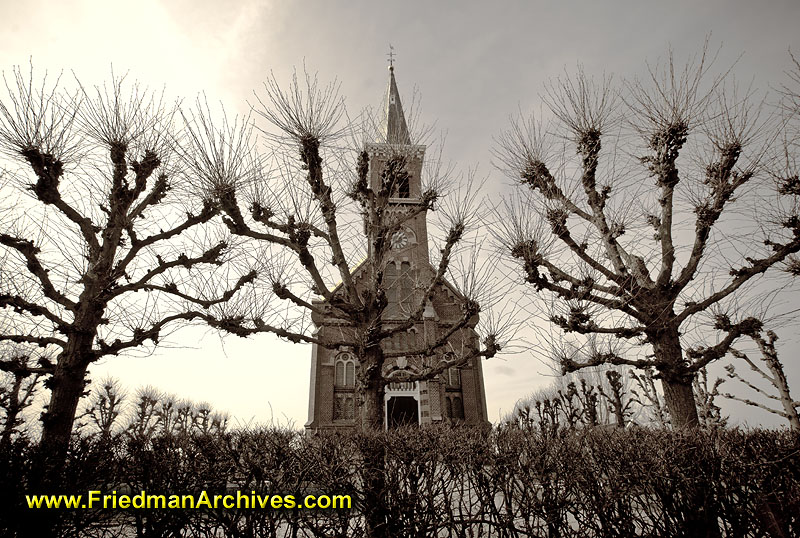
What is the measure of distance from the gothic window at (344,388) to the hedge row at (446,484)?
18.3 metres

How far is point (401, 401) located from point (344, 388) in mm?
3832

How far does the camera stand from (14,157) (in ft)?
26.7

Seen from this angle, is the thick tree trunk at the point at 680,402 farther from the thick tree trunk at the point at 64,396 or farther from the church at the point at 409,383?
the church at the point at 409,383

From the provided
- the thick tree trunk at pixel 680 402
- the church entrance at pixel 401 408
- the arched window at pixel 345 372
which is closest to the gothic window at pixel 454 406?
the church entrance at pixel 401 408

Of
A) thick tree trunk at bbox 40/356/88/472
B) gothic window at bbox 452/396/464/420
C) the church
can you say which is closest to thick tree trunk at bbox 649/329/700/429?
thick tree trunk at bbox 40/356/88/472

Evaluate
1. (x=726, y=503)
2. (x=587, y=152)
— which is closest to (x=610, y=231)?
(x=587, y=152)

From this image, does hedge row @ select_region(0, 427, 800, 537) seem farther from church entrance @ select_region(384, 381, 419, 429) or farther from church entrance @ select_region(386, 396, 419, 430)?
church entrance @ select_region(386, 396, 419, 430)

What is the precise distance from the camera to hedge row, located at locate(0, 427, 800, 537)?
3717 millimetres

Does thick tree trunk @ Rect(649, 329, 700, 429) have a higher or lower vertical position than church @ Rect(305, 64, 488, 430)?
lower

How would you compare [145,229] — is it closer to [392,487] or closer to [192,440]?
[192,440]

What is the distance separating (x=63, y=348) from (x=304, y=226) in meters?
5.72

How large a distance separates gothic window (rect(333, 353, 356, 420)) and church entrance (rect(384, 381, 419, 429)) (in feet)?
6.63

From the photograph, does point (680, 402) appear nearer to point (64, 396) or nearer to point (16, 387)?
point (64, 396)

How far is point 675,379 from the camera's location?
7633mm
